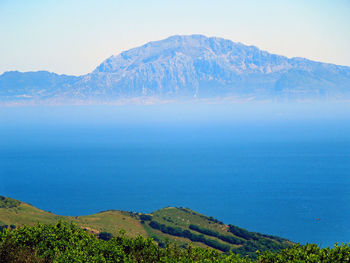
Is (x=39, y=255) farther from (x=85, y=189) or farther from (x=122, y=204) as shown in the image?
(x=85, y=189)

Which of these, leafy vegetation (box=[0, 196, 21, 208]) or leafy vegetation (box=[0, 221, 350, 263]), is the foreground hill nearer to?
leafy vegetation (box=[0, 196, 21, 208])

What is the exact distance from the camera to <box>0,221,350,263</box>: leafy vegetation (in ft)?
69.5

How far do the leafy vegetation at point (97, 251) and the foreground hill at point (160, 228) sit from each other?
38.1m

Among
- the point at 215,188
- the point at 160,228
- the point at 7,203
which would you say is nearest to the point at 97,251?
the point at 160,228

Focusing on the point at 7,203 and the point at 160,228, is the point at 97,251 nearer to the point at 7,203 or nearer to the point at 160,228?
the point at 160,228

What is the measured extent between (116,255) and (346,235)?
88.0 meters

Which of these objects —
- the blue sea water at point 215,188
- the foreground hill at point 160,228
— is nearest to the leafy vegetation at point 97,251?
the foreground hill at point 160,228

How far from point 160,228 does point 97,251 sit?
182 ft

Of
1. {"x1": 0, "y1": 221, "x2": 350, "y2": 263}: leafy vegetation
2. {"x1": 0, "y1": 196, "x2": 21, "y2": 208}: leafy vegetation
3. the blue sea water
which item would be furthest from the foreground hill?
{"x1": 0, "y1": 221, "x2": 350, "y2": 263}: leafy vegetation

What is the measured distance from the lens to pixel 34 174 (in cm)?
16700

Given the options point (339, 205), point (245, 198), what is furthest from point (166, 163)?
point (339, 205)

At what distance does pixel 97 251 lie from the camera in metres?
22.3

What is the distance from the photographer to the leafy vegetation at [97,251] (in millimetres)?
21172

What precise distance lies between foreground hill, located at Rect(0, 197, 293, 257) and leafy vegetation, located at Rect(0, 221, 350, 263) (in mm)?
38062
